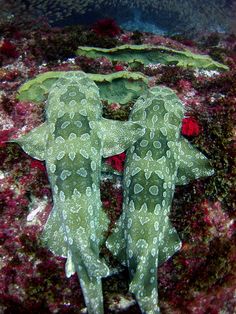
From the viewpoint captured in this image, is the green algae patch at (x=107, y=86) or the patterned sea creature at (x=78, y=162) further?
the green algae patch at (x=107, y=86)

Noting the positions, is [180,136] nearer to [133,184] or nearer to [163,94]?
[163,94]

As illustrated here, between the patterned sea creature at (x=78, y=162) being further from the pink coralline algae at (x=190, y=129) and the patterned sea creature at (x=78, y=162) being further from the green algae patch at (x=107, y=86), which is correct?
the pink coralline algae at (x=190, y=129)

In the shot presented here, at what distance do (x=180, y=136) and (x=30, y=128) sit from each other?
3.39 metres

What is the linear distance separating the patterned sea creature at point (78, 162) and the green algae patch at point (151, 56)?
225cm

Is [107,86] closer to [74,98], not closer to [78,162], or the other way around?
[74,98]

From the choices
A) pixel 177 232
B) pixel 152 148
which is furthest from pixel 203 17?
pixel 177 232

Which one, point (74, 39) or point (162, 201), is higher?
point (74, 39)

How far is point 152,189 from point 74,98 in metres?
2.65

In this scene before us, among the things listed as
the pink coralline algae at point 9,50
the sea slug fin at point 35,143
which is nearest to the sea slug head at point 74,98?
the sea slug fin at point 35,143

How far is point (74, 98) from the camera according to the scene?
7.98m

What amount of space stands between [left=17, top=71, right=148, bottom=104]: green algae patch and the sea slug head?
50cm

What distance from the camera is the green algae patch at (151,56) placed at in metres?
10.5

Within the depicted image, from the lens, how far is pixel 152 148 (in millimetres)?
7484

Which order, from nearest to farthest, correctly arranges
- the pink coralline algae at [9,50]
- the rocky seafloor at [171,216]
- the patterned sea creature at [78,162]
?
1. the patterned sea creature at [78,162]
2. the rocky seafloor at [171,216]
3. the pink coralline algae at [9,50]
